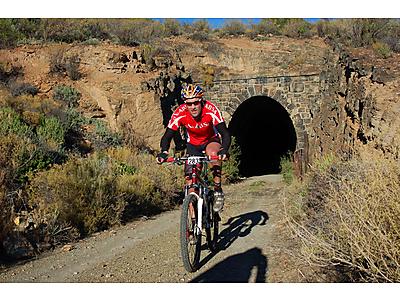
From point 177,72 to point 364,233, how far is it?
16.0 metres

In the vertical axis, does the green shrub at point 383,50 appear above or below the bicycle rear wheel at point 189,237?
above

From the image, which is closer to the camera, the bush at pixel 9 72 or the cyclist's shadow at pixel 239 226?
the cyclist's shadow at pixel 239 226

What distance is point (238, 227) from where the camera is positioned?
22.8ft

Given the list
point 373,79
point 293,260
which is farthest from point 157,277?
point 373,79

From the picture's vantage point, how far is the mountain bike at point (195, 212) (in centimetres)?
445

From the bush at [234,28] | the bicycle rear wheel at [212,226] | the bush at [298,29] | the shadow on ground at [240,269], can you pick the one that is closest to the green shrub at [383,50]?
the bicycle rear wheel at [212,226]

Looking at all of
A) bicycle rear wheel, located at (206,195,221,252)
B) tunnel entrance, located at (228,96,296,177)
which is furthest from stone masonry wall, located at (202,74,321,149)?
bicycle rear wheel, located at (206,195,221,252)

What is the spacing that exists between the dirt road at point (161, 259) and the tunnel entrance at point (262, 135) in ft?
47.3

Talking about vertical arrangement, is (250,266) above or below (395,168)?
below

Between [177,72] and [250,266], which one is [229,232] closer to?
[250,266]

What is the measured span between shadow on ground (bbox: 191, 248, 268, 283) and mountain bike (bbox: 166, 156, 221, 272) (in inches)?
9.0

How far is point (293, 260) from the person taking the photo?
4691 millimetres

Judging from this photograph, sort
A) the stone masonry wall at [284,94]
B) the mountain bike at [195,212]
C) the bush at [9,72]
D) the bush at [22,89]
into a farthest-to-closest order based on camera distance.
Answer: the stone masonry wall at [284,94] → the bush at [9,72] → the bush at [22,89] → the mountain bike at [195,212]

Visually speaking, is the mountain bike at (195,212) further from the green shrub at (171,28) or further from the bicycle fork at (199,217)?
the green shrub at (171,28)
